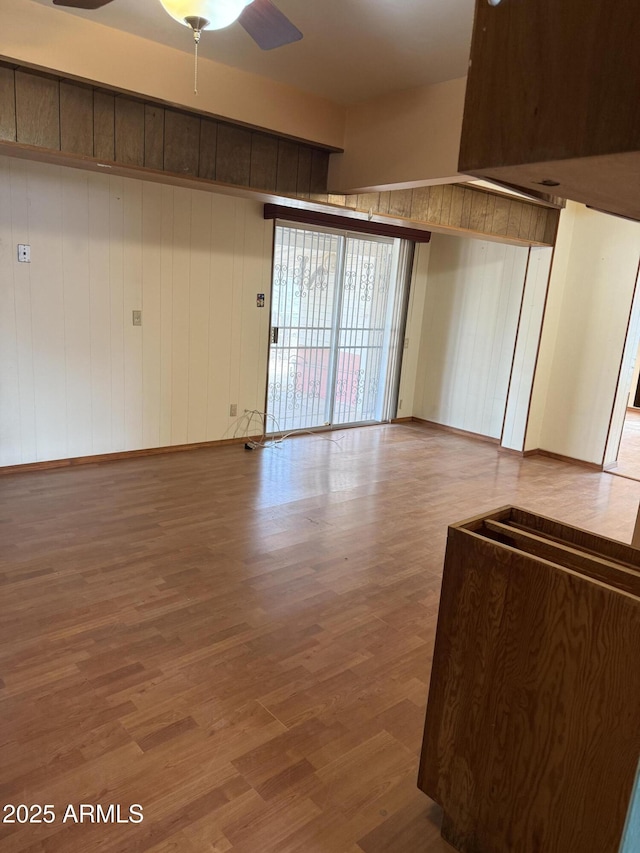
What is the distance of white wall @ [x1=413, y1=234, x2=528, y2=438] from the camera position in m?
6.16

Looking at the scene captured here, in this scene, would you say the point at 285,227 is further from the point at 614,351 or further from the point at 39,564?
the point at 39,564

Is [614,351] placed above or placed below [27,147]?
below

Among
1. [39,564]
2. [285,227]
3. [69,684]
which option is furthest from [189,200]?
[69,684]

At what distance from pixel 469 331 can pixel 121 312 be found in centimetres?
373

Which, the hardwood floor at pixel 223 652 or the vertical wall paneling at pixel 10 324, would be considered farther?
the vertical wall paneling at pixel 10 324

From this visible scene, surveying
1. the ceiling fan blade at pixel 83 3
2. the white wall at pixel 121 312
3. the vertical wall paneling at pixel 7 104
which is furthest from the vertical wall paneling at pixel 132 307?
the ceiling fan blade at pixel 83 3

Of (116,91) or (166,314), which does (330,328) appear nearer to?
(166,314)

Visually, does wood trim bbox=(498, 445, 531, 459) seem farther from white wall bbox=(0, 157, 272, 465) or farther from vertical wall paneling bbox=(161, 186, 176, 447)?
vertical wall paneling bbox=(161, 186, 176, 447)

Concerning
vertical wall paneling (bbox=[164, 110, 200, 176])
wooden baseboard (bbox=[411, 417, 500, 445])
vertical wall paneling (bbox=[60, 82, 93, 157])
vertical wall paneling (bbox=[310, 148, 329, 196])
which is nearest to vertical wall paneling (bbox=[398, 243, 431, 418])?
wooden baseboard (bbox=[411, 417, 500, 445])

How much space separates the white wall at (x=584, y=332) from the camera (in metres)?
5.27

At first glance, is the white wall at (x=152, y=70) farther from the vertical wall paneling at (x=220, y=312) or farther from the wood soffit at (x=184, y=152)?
the vertical wall paneling at (x=220, y=312)

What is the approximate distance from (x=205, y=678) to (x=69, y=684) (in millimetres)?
493

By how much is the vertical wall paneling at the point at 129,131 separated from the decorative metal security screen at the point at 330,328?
2.14 m

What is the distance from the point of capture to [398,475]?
196 inches
